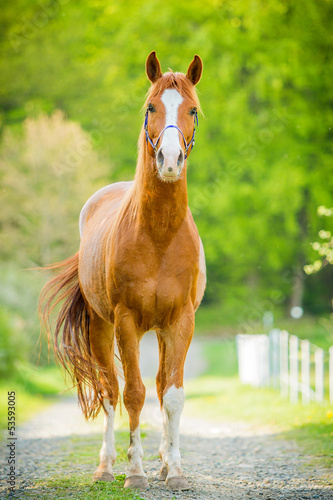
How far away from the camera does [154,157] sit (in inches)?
186

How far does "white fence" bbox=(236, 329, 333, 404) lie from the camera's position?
364 inches

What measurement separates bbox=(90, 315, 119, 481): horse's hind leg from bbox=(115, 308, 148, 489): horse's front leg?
49cm

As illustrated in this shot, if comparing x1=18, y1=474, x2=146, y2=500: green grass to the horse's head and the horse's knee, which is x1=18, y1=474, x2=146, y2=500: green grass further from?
the horse's head

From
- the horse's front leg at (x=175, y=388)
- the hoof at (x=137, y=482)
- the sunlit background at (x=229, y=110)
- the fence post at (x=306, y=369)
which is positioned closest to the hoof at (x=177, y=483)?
the horse's front leg at (x=175, y=388)

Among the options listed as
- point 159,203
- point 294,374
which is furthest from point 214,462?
point 294,374

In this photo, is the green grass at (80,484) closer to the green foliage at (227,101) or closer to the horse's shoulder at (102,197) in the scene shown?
the horse's shoulder at (102,197)

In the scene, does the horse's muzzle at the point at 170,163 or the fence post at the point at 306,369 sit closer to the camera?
the horse's muzzle at the point at 170,163

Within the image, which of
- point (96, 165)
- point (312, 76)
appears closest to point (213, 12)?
point (312, 76)

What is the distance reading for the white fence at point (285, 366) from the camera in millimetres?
9258

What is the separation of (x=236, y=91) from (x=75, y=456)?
70.6 feet

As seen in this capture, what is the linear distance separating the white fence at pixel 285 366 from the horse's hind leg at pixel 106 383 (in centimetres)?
404

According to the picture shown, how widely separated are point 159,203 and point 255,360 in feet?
32.6

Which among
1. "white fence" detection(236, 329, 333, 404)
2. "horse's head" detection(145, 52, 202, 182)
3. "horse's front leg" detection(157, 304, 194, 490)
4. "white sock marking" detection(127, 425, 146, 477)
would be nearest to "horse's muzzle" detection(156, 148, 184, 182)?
"horse's head" detection(145, 52, 202, 182)

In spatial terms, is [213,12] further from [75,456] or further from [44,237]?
[75,456]
